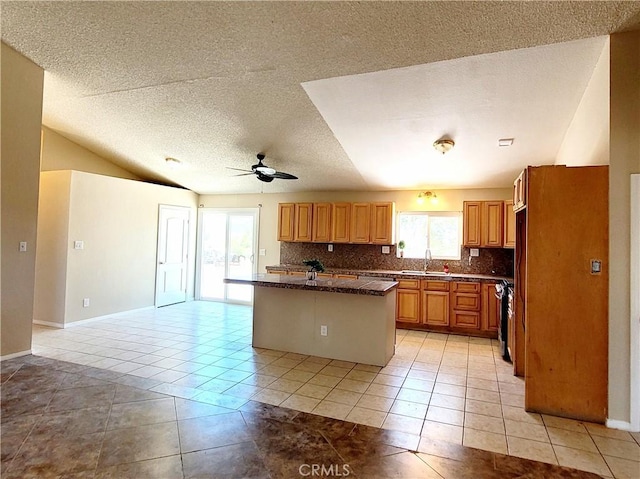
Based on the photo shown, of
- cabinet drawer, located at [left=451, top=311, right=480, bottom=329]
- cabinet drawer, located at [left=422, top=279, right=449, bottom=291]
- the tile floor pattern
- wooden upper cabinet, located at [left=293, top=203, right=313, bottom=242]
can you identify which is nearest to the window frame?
cabinet drawer, located at [left=422, top=279, right=449, bottom=291]

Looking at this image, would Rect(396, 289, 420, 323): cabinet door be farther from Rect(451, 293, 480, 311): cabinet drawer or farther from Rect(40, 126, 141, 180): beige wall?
Rect(40, 126, 141, 180): beige wall

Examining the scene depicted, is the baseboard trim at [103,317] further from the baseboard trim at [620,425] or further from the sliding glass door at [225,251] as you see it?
the baseboard trim at [620,425]

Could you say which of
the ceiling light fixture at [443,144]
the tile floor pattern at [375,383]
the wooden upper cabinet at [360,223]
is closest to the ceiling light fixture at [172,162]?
the tile floor pattern at [375,383]

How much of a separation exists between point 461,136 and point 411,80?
4.14 ft

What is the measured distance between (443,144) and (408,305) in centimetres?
253

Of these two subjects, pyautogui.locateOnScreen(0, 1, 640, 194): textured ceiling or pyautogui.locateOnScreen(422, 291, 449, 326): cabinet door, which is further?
pyautogui.locateOnScreen(422, 291, 449, 326): cabinet door

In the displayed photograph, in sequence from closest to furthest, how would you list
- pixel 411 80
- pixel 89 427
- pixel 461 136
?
pixel 89 427
pixel 411 80
pixel 461 136

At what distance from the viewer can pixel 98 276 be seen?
5730 millimetres

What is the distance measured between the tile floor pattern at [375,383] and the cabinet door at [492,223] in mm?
1485

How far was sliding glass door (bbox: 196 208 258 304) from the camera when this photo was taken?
24.7 ft

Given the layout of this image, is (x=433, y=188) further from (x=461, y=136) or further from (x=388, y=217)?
(x=461, y=136)

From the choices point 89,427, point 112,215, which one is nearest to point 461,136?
point 89,427

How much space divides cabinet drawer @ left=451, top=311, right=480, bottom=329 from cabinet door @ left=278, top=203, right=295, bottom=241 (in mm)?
3167

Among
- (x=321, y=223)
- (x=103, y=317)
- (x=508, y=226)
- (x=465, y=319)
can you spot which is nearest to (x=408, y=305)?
(x=465, y=319)
